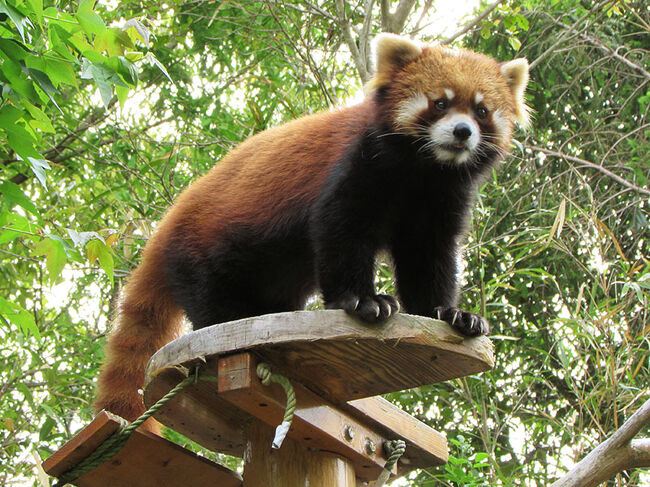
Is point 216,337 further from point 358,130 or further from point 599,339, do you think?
→ point 599,339

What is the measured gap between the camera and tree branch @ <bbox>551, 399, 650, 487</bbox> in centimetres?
235

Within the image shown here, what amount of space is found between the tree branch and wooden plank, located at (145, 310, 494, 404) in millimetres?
654

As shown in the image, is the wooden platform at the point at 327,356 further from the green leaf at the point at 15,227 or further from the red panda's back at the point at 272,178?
the red panda's back at the point at 272,178

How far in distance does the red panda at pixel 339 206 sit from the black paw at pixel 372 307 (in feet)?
1.22

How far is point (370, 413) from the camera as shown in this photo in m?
2.27

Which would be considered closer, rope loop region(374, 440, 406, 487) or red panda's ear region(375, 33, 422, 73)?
rope loop region(374, 440, 406, 487)

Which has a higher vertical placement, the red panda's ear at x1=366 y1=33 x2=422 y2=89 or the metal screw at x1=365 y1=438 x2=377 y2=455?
the red panda's ear at x1=366 y1=33 x2=422 y2=89

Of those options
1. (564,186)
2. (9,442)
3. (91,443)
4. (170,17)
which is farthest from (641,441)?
(170,17)

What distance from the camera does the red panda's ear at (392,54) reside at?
9.63 feet

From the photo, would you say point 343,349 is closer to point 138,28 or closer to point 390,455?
point 390,455

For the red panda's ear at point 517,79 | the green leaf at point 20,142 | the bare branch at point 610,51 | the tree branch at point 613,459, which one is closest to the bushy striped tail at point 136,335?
the green leaf at point 20,142

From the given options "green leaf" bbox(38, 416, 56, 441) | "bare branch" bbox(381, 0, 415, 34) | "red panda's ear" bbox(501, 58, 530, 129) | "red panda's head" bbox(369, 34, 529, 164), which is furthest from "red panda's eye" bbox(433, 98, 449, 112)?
"green leaf" bbox(38, 416, 56, 441)

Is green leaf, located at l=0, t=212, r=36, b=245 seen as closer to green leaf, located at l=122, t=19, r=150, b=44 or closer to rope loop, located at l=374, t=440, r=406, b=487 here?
green leaf, located at l=122, t=19, r=150, b=44

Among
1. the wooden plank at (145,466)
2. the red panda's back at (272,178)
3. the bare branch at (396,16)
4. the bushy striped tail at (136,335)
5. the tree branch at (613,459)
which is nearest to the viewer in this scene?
the wooden plank at (145,466)
